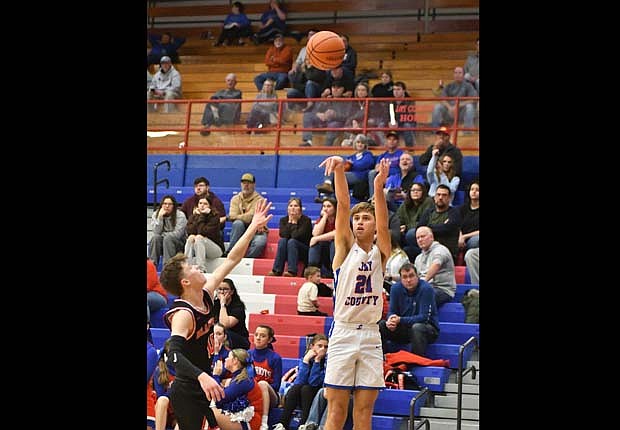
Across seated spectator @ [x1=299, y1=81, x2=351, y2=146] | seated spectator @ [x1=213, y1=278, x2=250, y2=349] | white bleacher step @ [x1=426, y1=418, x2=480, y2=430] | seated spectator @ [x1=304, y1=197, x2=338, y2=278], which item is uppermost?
seated spectator @ [x1=299, y1=81, x2=351, y2=146]

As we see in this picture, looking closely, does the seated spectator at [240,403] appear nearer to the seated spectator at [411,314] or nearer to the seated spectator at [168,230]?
the seated spectator at [411,314]

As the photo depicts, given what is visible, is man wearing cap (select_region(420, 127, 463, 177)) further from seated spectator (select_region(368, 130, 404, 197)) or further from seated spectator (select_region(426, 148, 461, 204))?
seated spectator (select_region(368, 130, 404, 197))

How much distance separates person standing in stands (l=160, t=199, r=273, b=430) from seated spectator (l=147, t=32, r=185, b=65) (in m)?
6.78

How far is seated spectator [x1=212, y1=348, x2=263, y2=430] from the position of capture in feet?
22.8

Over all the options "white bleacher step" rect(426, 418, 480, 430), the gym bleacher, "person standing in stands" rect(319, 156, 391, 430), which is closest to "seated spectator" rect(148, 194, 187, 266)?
the gym bleacher

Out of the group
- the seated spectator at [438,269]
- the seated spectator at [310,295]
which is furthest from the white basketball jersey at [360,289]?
the seated spectator at [310,295]

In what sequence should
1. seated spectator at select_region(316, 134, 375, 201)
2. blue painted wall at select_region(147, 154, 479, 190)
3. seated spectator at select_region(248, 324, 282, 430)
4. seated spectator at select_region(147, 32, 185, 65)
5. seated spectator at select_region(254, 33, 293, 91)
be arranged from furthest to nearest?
seated spectator at select_region(147, 32, 185, 65) → seated spectator at select_region(254, 33, 293, 91) → blue painted wall at select_region(147, 154, 479, 190) → seated spectator at select_region(316, 134, 375, 201) → seated spectator at select_region(248, 324, 282, 430)

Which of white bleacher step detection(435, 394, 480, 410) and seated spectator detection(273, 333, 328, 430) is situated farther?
white bleacher step detection(435, 394, 480, 410)

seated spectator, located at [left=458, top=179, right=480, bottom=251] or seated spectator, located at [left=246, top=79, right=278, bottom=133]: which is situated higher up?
seated spectator, located at [left=246, top=79, right=278, bottom=133]
